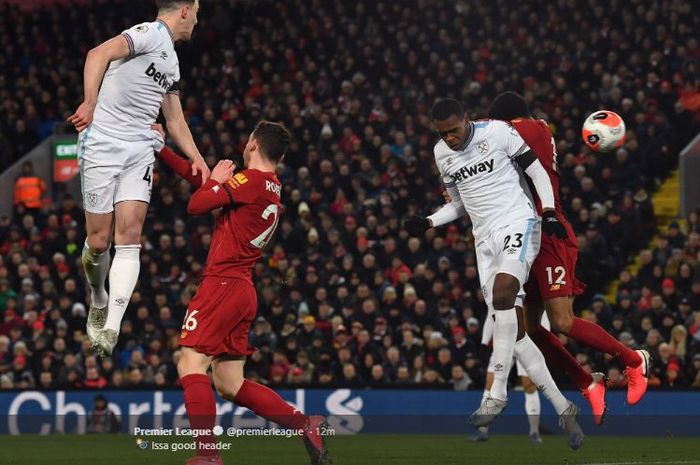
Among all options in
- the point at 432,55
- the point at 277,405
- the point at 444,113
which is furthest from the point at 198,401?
the point at 432,55

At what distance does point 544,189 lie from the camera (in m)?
10.7

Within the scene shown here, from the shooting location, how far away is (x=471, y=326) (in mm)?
19859

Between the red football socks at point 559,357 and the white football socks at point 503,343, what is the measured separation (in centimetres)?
45

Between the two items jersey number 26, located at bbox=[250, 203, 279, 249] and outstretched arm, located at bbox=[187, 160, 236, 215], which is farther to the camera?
jersey number 26, located at bbox=[250, 203, 279, 249]

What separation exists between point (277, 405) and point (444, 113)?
281cm

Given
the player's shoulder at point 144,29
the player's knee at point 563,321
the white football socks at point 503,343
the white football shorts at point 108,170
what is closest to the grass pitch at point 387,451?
the white football socks at point 503,343

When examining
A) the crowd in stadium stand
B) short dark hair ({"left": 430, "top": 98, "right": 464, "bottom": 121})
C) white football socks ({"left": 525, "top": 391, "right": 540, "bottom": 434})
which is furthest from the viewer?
the crowd in stadium stand

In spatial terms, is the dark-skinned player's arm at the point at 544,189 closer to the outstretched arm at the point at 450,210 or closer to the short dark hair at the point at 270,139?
the outstretched arm at the point at 450,210

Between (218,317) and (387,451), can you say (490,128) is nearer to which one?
(218,317)

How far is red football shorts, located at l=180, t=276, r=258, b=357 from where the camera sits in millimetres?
9188

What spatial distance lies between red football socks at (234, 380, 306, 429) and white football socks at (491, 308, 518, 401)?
1934 millimetres

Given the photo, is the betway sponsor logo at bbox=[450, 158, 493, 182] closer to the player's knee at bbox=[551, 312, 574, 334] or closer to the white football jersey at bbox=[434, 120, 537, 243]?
the white football jersey at bbox=[434, 120, 537, 243]

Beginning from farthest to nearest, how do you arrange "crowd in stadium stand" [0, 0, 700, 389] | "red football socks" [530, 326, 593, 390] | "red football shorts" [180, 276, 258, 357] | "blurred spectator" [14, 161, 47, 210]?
1. "blurred spectator" [14, 161, 47, 210]
2. "crowd in stadium stand" [0, 0, 700, 389]
3. "red football socks" [530, 326, 593, 390]
4. "red football shorts" [180, 276, 258, 357]

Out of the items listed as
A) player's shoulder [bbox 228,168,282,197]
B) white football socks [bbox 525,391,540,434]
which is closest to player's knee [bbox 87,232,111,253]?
player's shoulder [bbox 228,168,282,197]
